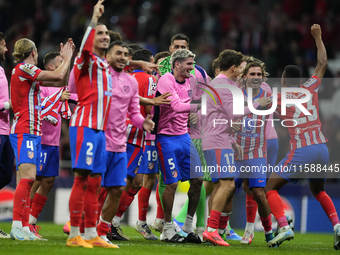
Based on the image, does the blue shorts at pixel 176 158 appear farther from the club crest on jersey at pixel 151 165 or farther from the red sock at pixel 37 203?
the red sock at pixel 37 203

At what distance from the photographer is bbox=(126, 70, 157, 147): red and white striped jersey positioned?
7453 mm

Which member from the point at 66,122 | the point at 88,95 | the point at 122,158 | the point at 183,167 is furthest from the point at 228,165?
the point at 66,122

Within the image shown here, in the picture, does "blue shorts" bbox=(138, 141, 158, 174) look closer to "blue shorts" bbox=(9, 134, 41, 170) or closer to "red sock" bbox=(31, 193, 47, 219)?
"red sock" bbox=(31, 193, 47, 219)

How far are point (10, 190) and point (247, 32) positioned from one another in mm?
8898

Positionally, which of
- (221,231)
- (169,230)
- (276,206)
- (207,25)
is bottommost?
(221,231)

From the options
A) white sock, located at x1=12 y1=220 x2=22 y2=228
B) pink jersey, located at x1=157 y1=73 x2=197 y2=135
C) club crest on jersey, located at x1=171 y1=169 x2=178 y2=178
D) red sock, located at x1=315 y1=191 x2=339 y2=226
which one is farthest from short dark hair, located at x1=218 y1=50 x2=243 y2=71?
white sock, located at x1=12 y1=220 x2=22 y2=228

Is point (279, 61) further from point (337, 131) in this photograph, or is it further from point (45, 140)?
point (45, 140)

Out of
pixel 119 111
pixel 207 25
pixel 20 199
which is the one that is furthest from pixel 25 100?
pixel 207 25

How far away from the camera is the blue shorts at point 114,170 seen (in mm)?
5859

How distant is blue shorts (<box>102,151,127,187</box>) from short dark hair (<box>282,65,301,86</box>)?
2922 mm

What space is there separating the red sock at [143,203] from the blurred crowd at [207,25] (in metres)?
6.54

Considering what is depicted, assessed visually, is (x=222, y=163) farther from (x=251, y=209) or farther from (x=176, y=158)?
(x=251, y=209)

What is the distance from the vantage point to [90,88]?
564 centimetres

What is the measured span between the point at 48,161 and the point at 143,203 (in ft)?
5.47
